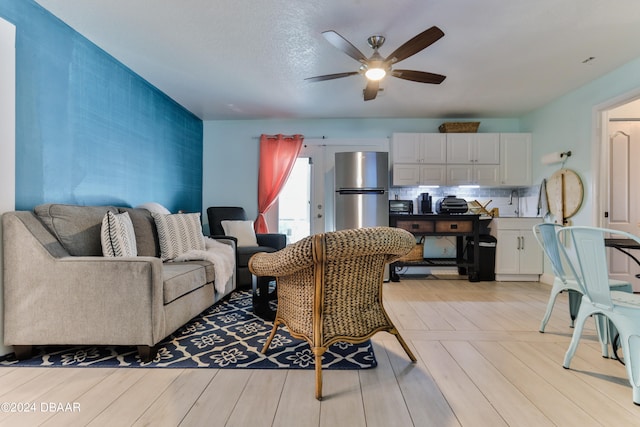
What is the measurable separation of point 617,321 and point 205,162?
195 inches

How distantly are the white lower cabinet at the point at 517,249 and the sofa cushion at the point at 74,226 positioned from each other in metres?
4.53

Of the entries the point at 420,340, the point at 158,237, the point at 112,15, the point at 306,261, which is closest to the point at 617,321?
the point at 420,340

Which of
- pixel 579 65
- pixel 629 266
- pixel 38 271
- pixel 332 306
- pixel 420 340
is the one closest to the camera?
pixel 332 306

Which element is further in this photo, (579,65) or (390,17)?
(579,65)

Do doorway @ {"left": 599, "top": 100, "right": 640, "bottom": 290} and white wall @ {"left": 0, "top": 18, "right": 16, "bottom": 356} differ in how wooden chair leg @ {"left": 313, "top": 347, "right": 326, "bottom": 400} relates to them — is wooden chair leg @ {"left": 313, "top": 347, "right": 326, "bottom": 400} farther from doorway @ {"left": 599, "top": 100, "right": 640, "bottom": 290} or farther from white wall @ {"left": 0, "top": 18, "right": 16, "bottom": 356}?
doorway @ {"left": 599, "top": 100, "right": 640, "bottom": 290}

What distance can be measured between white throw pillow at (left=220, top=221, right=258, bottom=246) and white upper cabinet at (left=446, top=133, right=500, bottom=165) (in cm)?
298

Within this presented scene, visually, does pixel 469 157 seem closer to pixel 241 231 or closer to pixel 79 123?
pixel 241 231

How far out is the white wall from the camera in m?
1.93

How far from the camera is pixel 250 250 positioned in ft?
12.1

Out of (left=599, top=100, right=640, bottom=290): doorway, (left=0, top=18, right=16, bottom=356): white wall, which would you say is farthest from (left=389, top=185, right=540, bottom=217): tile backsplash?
(left=0, top=18, right=16, bottom=356): white wall

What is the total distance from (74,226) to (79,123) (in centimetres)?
94

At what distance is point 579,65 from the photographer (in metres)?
3.16

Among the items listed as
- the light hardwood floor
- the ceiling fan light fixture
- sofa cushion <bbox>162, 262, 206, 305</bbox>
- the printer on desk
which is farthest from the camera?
the printer on desk

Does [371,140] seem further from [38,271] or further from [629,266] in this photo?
[38,271]
